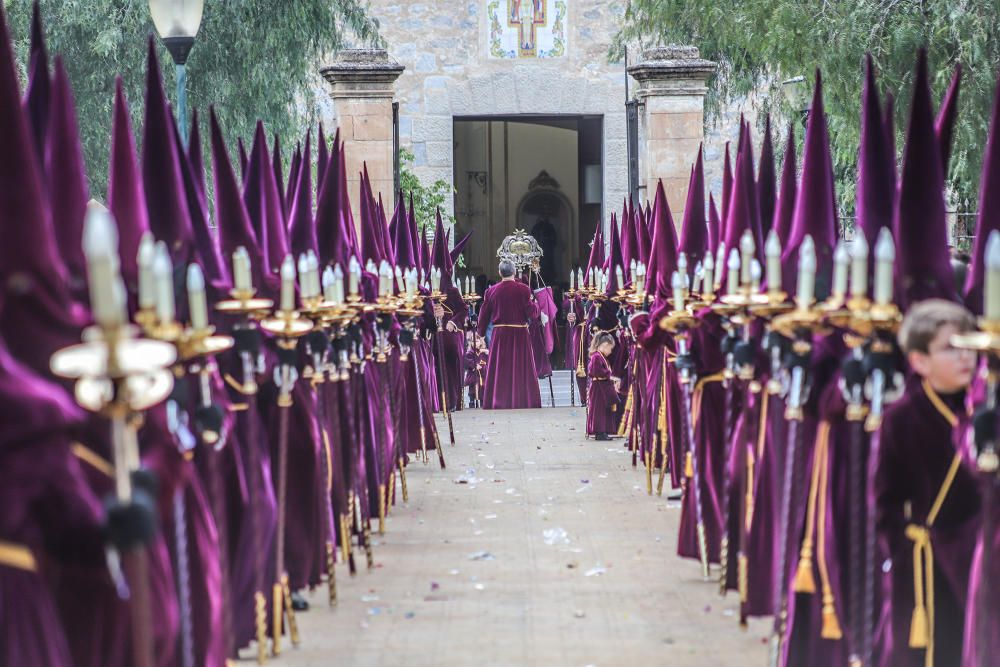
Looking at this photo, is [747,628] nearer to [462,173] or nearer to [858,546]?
[858,546]

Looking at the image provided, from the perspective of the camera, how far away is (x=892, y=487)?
4.80 metres

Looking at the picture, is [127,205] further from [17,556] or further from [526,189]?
[526,189]

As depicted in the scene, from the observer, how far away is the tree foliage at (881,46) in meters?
11.9

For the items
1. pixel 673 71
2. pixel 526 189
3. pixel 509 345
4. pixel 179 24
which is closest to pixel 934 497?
pixel 179 24

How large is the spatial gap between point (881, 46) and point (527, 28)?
11.9 metres

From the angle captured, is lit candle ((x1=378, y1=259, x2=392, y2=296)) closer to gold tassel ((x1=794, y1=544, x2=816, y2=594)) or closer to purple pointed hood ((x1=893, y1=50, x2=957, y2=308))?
gold tassel ((x1=794, y1=544, x2=816, y2=594))

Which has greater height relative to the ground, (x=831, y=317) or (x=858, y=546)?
(x=831, y=317)

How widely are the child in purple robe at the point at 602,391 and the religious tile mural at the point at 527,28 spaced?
34.9 feet

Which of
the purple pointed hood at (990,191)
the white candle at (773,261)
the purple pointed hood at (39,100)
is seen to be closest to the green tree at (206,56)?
the purple pointed hood at (39,100)

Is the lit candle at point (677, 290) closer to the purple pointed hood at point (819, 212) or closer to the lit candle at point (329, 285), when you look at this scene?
the purple pointed hood at point (819, 212)

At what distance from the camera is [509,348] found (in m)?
17.9

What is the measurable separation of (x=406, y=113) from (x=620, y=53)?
390cm

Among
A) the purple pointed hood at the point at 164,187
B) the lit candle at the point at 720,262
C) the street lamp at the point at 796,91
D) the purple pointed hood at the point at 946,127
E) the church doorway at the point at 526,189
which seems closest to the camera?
the purple pointed hood at the point at 164,187

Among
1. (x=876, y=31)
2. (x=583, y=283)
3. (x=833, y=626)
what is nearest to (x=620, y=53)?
(x=583, y=283)
